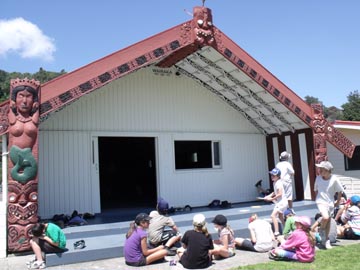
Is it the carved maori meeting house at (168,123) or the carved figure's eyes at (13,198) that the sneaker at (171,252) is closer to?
the carved maori meeting house at (168,123)

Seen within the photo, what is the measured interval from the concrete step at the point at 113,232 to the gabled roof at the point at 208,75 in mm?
2494

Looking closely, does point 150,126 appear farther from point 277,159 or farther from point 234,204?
point 277,159

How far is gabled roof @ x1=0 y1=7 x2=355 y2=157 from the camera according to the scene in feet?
25.9

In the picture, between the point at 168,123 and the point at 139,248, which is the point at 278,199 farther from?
the point at 168,123

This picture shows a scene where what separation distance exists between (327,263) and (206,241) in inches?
76.0

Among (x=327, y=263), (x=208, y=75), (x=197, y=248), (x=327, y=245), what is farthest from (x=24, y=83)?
(x=327, y=245)

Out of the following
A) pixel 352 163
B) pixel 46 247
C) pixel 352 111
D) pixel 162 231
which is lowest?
pixel 46 247

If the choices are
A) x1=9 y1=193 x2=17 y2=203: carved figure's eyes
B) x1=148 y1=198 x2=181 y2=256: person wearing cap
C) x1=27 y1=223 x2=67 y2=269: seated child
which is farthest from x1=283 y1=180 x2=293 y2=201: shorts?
x1=9 y1=193 x2=17 y2=203: carved figure's eyes

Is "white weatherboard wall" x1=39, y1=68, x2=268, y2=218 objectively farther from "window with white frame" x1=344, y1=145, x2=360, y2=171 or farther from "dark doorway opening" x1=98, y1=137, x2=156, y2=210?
"dark doorway opening" x1=98, y1=137, x2=156, y2=210

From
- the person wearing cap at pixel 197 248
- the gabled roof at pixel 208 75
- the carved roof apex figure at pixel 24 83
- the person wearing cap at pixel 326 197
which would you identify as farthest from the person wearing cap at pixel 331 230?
the carved roof apex figure at pixel 24 83

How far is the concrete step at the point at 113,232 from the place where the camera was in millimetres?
6734

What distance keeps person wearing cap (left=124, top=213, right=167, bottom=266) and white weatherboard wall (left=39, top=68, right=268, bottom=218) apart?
4111mm

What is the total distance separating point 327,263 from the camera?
241 inches

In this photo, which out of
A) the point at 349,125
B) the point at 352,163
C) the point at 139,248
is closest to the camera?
the point at 139,248
